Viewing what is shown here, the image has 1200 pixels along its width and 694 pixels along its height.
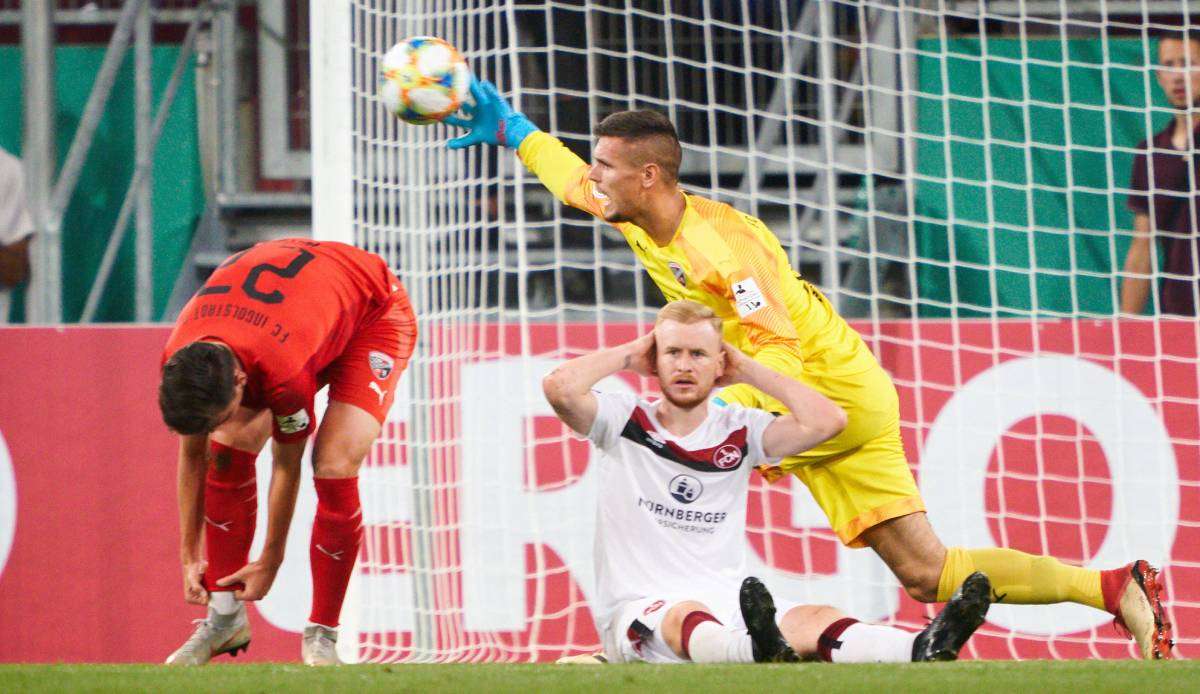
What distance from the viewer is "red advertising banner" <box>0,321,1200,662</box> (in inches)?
223

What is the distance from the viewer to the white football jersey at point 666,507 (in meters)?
3.80

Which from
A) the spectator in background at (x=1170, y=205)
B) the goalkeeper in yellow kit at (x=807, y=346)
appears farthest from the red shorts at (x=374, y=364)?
the spectator in background at (x=1170, y=205)

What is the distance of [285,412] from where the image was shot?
12.3 feet

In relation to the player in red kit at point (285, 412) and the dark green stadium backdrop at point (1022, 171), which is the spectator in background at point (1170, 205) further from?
the player in red kit at point (285, 412)

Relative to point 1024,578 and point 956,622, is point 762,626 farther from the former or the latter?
point 1024,578

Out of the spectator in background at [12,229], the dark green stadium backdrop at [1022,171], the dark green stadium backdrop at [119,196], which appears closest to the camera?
the dark green stadium backdrop at [1022,171]

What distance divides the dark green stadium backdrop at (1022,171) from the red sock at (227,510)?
345 centimetres

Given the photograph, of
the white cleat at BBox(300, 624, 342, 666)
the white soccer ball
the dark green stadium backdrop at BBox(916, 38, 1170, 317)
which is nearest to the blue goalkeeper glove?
the white soccer ball

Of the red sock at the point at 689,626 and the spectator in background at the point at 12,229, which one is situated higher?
the spectator in background at the point at 12,229

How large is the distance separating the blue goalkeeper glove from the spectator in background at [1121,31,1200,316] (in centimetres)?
289

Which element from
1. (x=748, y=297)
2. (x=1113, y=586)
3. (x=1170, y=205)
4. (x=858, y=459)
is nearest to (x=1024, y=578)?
(x=1113, y=586)

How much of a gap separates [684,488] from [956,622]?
783 mm

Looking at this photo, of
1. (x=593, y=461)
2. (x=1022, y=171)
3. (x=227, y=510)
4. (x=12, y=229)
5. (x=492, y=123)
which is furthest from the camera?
(x=12, y=229)

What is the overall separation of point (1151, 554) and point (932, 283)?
1.58 metres
